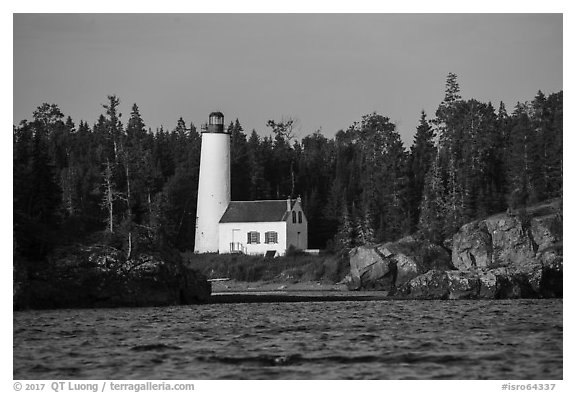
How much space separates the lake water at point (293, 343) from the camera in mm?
21672

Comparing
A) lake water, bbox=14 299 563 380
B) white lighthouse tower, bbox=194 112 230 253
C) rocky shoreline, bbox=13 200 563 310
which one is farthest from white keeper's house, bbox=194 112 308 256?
lake water, bbox=14 299 563 380

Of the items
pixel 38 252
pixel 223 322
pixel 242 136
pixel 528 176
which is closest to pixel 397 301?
pixel 223 322

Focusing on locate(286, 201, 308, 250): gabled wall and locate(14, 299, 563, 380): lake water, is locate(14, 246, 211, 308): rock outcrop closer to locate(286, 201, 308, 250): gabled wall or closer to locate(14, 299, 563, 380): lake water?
locate(14, 299, 563, 380): lake water

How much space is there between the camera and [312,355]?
2395 cm

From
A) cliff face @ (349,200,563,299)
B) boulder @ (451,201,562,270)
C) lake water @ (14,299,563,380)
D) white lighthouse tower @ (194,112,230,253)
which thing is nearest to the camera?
lake water @ (14,299,563,380)

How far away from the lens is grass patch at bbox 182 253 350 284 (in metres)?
57.6

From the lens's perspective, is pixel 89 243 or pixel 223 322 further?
pixel 89 243

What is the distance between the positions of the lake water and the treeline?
1047 centimetres

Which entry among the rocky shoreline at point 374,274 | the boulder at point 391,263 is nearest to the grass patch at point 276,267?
the rocky shoreline at point 374,274

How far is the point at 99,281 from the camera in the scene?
36.7 m

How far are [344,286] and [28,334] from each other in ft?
92.9

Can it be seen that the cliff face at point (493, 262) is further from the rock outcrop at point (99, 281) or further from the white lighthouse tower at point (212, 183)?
the white lighthouse tower at point (212, 183)

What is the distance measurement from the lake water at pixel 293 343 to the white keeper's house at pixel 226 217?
84.4ft
